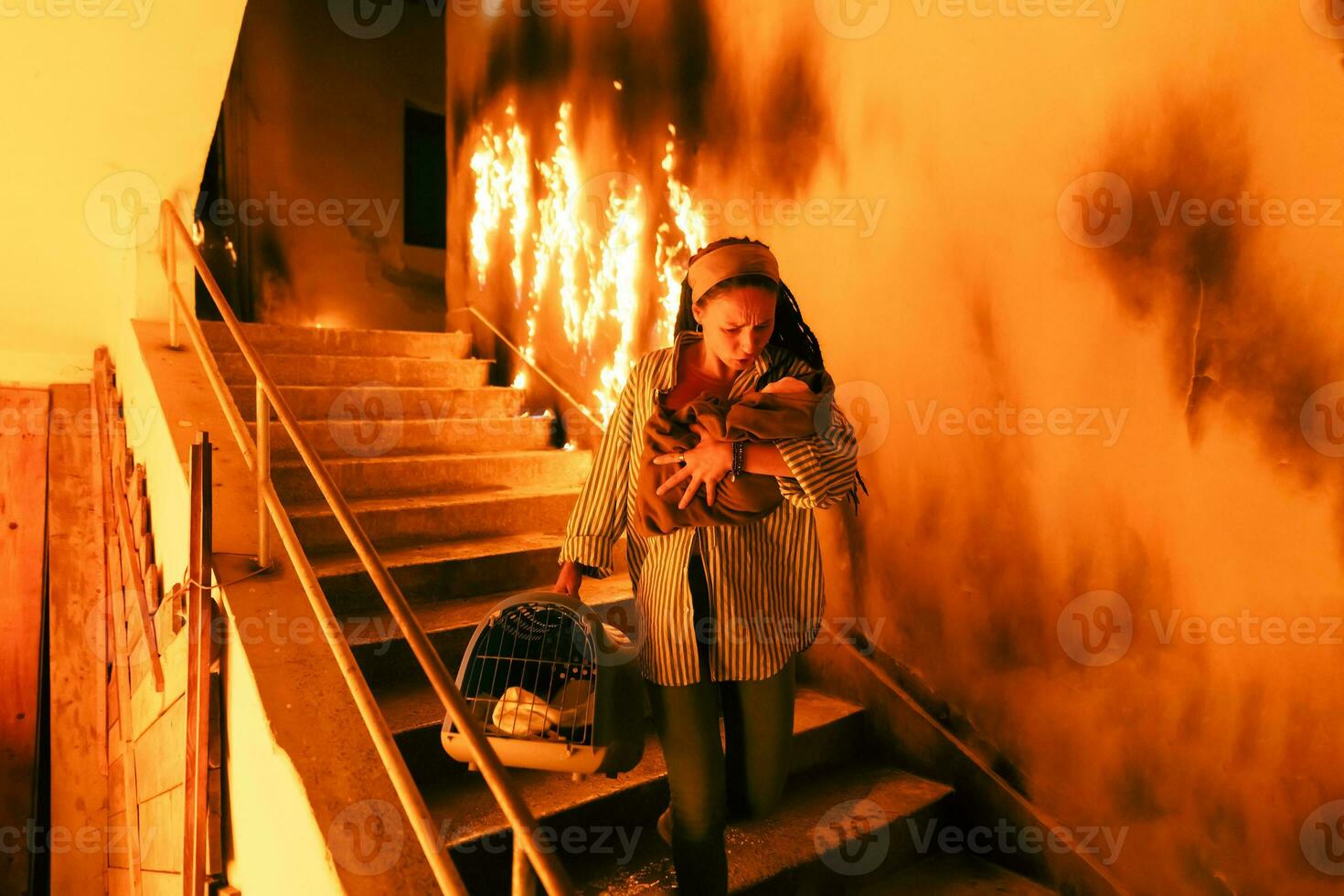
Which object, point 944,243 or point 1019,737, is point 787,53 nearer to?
point 944,243

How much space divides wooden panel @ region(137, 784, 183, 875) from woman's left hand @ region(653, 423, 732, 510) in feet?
7.10

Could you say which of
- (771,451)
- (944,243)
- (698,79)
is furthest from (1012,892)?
(698,79)

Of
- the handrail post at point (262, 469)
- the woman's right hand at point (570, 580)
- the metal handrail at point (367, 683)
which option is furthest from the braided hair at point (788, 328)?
the handrail post at point (262, 469)

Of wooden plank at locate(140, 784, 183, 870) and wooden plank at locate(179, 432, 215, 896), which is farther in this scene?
wooden plank at locate(140, 784, 183, 870)

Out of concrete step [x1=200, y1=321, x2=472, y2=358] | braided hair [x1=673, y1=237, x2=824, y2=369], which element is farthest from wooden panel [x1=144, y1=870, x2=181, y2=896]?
braided hair [x1=673, y1=237, x2=824, y2=369]

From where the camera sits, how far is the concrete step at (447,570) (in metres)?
2.71

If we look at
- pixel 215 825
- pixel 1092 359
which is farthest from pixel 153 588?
pixel 1092 359

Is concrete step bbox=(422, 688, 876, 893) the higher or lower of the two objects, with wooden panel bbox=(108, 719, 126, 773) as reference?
higher

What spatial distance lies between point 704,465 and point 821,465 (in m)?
0.21

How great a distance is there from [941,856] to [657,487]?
6.00 ft

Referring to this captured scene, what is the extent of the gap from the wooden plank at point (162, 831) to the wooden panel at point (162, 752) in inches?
1.4

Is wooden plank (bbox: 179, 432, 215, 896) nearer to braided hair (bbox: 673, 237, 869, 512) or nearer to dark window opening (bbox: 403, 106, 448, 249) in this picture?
braided hair (bbox: 673, 237, 869, 512)

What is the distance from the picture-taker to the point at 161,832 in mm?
2785

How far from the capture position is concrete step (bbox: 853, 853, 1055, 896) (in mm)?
2336
